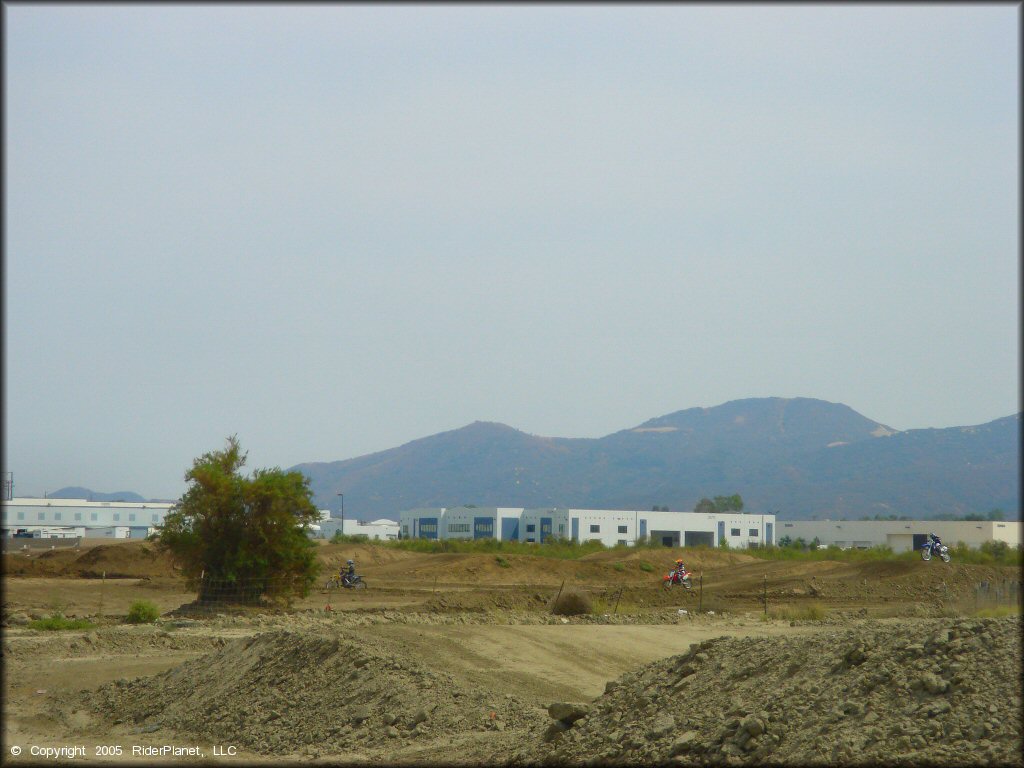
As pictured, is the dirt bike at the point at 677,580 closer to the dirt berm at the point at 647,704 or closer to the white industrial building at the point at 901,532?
the white industrial building at the point at 901,532

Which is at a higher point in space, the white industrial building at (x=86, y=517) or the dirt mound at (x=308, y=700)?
Result: the white industrial building at (x=86, y=517)

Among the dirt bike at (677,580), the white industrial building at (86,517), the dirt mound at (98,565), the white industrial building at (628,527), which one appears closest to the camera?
the dirt bike at (677,580)

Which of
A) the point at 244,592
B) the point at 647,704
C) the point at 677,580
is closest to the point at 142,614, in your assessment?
the point at 244,592

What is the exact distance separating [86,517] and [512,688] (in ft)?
387

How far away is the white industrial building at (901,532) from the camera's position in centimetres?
8494

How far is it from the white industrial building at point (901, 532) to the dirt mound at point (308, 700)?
56.6 meters

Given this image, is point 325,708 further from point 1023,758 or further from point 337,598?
point 337,598

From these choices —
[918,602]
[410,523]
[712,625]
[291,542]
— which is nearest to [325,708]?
[291,542]

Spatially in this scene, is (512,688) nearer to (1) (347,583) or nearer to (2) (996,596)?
(2) (996,596)

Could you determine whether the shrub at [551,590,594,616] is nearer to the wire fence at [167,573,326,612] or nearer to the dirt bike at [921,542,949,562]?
the wire fence at [167,573,326,612]

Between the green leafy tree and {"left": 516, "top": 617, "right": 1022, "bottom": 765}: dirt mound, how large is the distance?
21197 millimetres

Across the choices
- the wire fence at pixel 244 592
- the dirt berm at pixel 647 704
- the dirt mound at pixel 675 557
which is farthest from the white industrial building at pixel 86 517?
the dirt berm at pixel 647 704

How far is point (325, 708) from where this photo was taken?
60.3 ft

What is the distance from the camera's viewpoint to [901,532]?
330 ft
